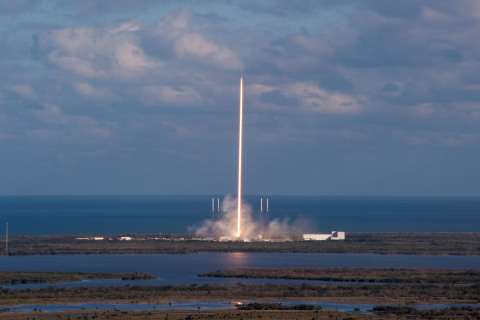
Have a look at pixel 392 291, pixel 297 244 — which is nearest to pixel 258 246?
pixel 297 244

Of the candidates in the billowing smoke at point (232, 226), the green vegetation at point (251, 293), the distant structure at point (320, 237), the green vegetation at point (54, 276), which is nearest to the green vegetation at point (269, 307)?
the green vegetation at point (251, 293)

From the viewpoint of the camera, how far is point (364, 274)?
98.8m

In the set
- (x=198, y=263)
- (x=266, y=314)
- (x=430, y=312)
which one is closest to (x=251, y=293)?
(x=266, y=314)

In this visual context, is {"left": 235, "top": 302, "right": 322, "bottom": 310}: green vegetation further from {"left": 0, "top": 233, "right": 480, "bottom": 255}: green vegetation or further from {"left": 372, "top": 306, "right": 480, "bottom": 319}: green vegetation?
{"left": 0, "top": 233, "right": 480, "bottom": 255}: green vegetation

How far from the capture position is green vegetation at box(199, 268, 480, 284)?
9362 cm

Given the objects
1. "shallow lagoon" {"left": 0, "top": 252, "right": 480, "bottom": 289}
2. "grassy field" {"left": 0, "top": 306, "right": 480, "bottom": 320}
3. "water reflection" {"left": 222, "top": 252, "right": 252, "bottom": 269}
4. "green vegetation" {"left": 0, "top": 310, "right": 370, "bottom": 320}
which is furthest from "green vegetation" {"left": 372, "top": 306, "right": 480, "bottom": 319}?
"water reflection" {"left": 222, "top": 252, "right": 252, "bottom": 269}

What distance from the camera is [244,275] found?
321 feet

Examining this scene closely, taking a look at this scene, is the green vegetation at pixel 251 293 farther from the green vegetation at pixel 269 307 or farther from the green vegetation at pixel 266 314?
the green vegetation at pixel 266 314

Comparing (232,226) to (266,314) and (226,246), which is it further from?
(266,314)

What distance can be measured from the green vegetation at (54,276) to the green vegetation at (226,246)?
1305 inches

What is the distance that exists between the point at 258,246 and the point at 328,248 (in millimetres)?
10884

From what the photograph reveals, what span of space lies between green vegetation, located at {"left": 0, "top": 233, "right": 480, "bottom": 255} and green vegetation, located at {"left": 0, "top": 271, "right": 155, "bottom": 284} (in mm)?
33136

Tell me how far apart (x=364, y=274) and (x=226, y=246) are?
145 ft

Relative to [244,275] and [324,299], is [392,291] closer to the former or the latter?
[324,299]
